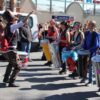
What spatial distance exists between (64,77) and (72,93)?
2.57 meters

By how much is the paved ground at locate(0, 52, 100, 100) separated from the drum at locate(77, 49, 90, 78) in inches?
12.7

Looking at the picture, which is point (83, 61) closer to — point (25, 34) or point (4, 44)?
point (4, 44)

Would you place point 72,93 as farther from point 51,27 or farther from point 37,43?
point 37,43

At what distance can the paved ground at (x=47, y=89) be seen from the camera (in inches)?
389

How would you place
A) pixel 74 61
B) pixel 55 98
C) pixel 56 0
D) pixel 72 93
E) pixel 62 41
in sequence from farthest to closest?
pixel 56 0 → pixel 62 41 → pixel 74 61 → pixel 72 93 → pixel 55 98

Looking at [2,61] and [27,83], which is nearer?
[27,83]

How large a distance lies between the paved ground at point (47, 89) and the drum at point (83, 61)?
1.06 ft

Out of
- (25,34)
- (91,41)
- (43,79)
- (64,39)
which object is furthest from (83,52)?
(25,34)

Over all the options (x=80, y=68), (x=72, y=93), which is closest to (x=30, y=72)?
(x=80, y=68)

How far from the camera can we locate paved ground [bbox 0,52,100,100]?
9.89 meters

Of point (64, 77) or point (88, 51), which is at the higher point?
point (88, 51)

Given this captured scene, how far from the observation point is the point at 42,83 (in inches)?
465

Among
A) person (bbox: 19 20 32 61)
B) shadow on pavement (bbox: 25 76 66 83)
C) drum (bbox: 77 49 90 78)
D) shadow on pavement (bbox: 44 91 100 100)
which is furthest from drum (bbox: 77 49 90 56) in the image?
person (bbox: 19 20 32 61)

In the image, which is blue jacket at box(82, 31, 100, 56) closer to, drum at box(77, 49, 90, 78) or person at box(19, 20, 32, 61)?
drum at box(77, 49, 90, 78)
